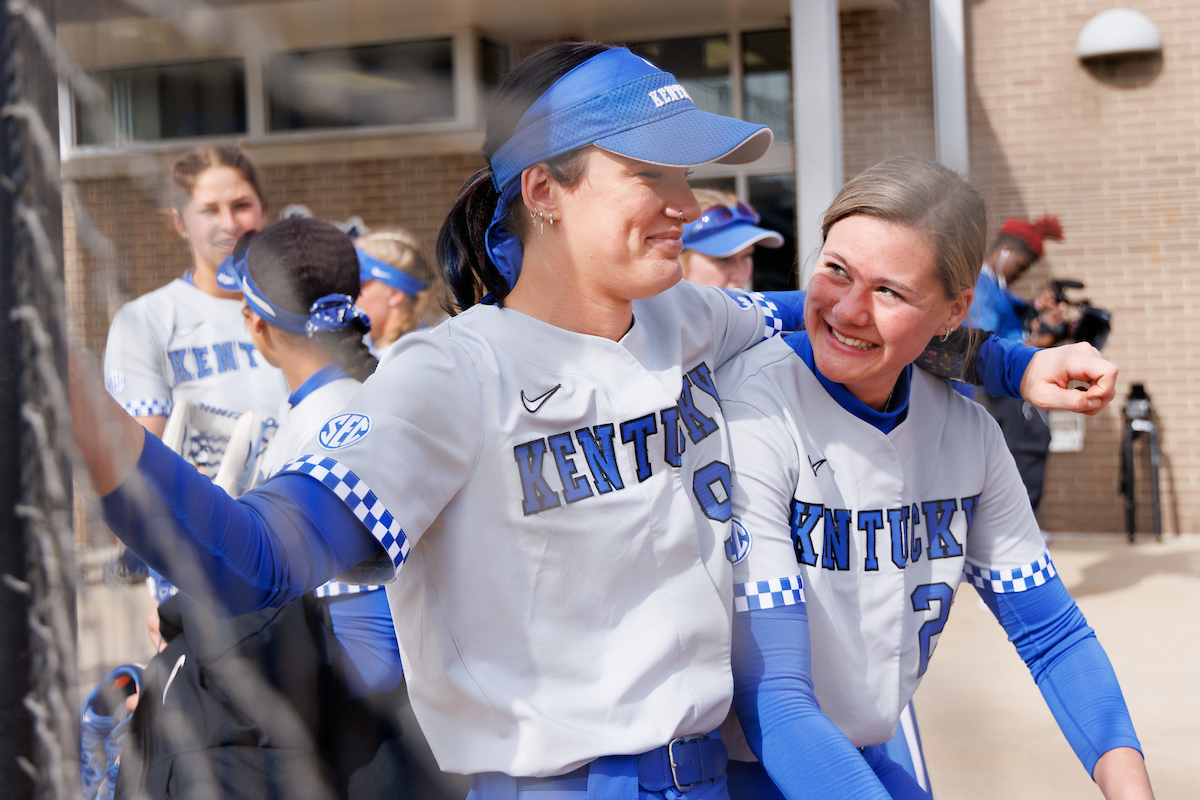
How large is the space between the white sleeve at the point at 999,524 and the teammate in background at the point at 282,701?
0.95 metres

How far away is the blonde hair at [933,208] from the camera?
1455 millimetres

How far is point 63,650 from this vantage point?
76 centimetres

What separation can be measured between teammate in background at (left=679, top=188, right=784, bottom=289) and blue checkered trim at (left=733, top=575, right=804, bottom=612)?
74.3 inches

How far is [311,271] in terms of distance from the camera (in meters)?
2.11

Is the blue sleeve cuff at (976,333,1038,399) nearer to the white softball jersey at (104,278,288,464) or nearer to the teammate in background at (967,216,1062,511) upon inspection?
the white softball jersey at (104,278,288,464)

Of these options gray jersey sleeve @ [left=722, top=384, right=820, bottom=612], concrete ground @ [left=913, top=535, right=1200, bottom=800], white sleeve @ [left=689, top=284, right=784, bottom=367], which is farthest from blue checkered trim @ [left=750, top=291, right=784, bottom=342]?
concrete ground @ [left=913, top=535, right=1200, bottom=800]

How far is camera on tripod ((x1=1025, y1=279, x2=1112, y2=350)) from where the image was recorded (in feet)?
20.6

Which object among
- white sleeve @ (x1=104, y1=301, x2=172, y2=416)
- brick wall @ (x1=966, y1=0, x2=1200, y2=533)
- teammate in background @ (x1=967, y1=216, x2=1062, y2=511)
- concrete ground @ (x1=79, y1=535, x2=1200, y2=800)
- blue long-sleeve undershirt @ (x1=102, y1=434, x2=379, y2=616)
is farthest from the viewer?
brick wall @ (x1=966, y1=0, x2=1200, y2=533)

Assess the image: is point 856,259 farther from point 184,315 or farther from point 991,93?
point 991,93

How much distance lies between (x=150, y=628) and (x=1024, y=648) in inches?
64.4

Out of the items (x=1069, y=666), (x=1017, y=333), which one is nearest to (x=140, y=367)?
(x=1069, y=666)

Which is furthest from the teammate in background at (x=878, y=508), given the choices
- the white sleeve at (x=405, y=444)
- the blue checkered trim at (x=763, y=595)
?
the white sleeve at (x=405, y=444)

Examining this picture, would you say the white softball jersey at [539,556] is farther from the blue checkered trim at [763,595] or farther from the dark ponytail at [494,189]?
the dark ponytail at [494,189]

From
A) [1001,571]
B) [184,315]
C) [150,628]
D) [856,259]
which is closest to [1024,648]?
[1001,571]
